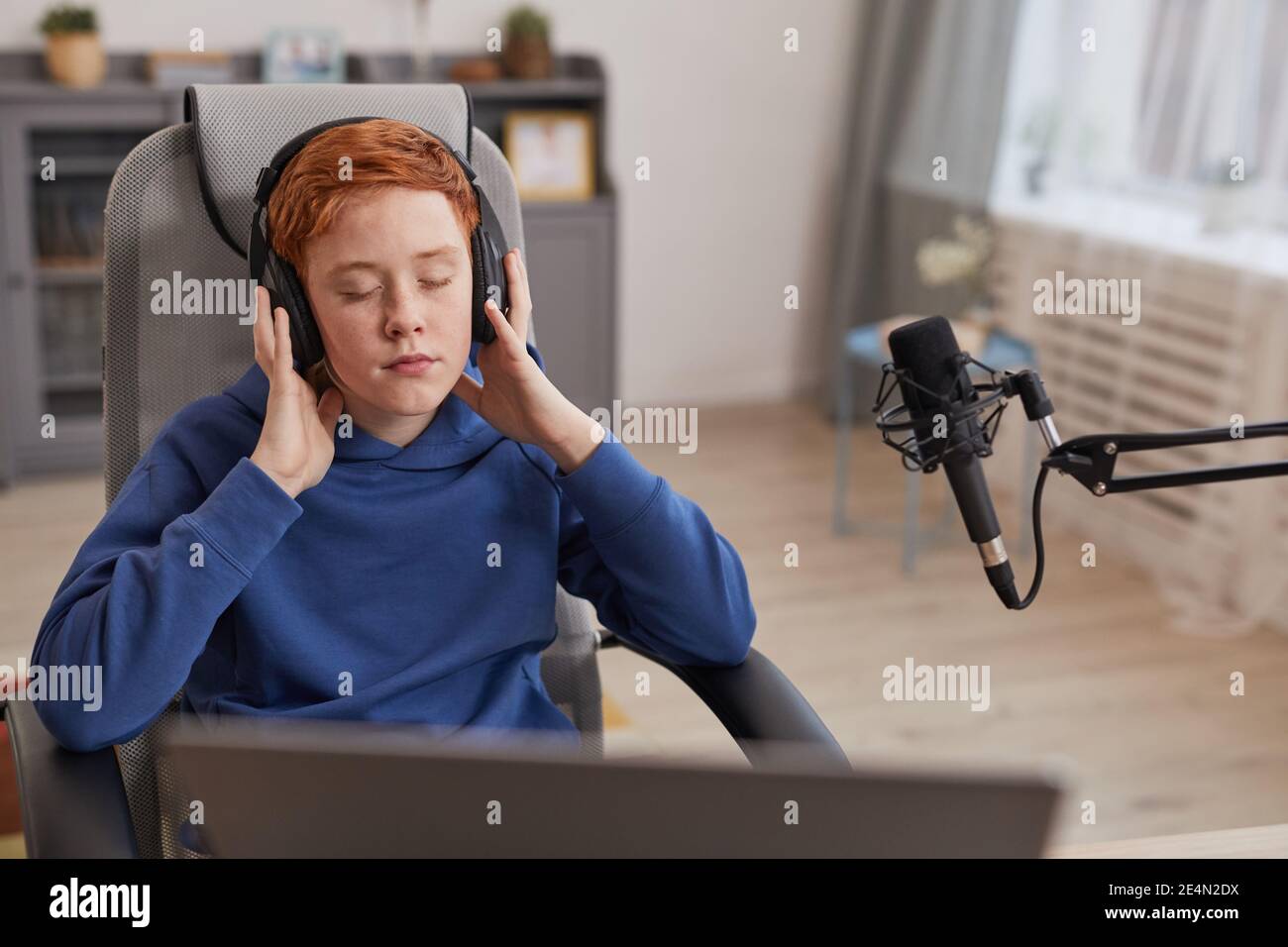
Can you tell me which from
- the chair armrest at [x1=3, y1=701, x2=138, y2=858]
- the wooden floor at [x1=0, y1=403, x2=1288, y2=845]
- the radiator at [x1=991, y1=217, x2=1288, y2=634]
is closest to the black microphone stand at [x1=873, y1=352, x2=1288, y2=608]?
the chair armrest at [x1=3, y1=701, x2=138, y2=858]

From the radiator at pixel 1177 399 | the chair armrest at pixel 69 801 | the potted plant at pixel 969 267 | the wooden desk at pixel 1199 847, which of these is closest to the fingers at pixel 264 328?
the chair armrest at pixel 69 801

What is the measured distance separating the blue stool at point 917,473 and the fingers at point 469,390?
1.99 meters

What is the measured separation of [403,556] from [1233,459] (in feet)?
7.77

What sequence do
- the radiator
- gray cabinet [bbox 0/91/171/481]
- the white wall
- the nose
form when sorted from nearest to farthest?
1. the nose
2. the radiator
3. gray cabinet [bbox 0/91/171/481]
4. the white wall

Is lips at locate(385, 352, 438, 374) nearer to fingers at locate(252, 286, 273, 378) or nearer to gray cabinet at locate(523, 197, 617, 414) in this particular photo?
fingers at locate(252, 286, 273, 378)

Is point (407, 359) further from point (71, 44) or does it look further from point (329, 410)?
point (71, 44)

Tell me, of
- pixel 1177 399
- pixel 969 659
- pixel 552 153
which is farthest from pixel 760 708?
pixel 552 153

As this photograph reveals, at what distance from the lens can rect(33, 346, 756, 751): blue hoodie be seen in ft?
4.08

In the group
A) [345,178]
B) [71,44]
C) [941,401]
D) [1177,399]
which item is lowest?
[1177,399]

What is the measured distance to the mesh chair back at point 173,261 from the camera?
4.48 ft

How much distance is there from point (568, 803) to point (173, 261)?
35.3 inches

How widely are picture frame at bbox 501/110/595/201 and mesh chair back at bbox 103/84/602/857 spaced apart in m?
2.60

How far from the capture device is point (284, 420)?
1181 millimetres

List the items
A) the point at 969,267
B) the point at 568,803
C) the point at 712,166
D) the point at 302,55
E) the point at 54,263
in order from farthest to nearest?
the point at 712,166, the point at 302,55, the point at 54,263, the point at 969,267, the point at 568,803
